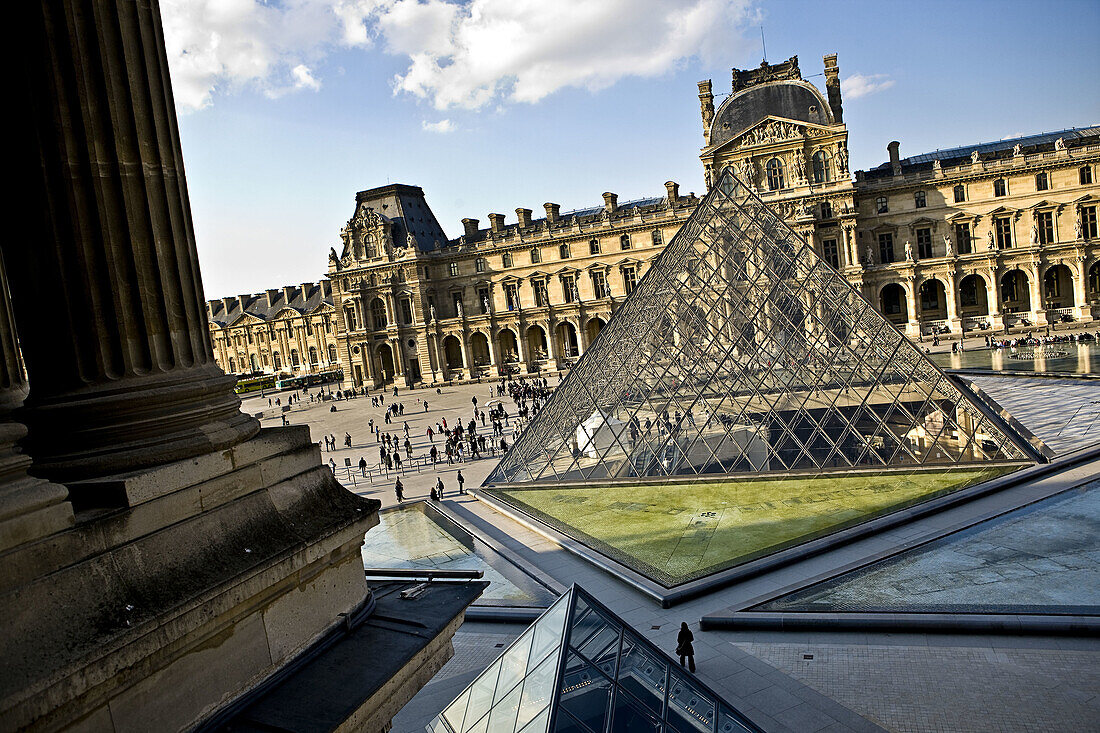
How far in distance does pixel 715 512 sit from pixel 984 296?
38.1 m

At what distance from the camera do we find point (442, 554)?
13930 millimetres

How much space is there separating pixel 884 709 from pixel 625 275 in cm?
4417

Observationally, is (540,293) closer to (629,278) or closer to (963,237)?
(629,278)

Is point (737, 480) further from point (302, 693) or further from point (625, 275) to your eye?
point (625, 275)

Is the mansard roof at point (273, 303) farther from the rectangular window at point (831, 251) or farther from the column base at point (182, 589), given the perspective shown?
the column base at point (182, 589)

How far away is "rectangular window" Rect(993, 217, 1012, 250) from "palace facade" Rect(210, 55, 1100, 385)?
0.08m

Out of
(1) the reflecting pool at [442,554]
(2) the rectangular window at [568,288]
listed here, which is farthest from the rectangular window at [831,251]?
(1) the reflecting pool at [442,554]

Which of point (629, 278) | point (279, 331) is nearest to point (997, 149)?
point (629, 278)

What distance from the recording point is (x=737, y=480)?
16609mm

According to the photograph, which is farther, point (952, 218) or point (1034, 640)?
point (952, 218)

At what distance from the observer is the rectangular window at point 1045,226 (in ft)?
136

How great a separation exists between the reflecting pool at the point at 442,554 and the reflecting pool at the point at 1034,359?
23.2m

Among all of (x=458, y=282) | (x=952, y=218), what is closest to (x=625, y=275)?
(x=458, y=282)

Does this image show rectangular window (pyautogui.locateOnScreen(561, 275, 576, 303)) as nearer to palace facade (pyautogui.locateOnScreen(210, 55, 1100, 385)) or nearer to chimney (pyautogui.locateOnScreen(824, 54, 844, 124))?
palace facade (pyautogui.locateOnScreen(210, 55, 1100, 385))
